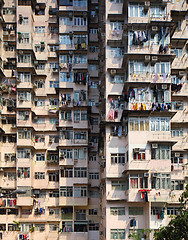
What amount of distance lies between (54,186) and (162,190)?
31.3 ft

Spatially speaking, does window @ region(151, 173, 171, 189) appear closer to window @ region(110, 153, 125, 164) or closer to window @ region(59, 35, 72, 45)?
window @ region(110, 153, 125, 164)

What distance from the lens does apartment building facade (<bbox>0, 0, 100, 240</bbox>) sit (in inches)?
1093

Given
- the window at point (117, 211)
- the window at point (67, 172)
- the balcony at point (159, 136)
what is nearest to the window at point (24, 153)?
the window at point (67, 172)

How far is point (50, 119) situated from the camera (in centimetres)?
2944

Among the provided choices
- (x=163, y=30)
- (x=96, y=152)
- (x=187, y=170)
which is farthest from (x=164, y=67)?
(x=96, y=152)

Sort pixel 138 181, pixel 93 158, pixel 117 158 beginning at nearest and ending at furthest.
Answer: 1. pixel 138 181
2. pixel 117 158
3. pixel 93 158

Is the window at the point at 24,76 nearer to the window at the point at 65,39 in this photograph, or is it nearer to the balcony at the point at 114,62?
the window at the point at 65,39

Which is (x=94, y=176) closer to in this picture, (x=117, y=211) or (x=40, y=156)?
(x=40, y=156)

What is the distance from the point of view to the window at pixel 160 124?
22.2m

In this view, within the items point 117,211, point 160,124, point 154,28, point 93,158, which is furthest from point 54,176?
point 154,28

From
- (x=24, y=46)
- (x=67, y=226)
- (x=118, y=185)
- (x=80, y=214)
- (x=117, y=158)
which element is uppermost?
(x=24, y=46)

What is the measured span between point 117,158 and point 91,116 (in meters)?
7.21

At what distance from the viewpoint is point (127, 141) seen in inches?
882

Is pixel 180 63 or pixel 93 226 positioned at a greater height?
pixel 180 63
